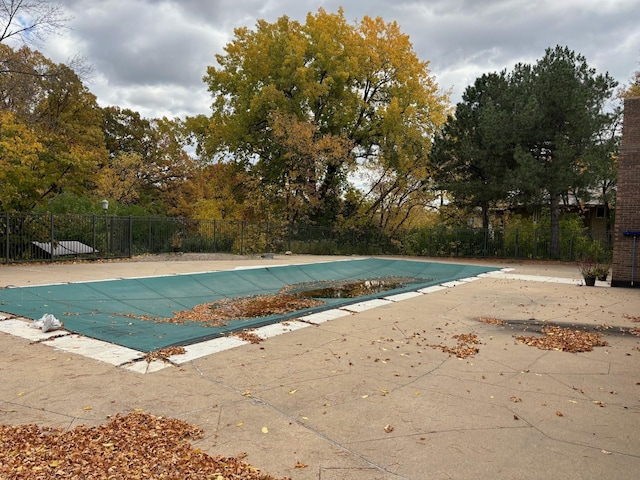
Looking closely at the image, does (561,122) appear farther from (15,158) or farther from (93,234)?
(15,158)

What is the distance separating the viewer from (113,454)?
2.58m

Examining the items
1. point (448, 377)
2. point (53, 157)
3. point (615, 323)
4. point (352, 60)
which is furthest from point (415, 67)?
point (448, 377)

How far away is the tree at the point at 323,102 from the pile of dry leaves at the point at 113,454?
2043cm

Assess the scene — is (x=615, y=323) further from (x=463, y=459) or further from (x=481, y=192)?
(x=481, y=192)

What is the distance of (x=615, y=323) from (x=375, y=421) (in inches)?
223

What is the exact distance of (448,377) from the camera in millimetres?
4273

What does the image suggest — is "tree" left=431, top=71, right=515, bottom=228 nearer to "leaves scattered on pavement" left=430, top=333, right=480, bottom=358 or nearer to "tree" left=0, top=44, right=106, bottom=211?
"leaves scattered on pavement" left=430, top=333, right=480, bottom=358

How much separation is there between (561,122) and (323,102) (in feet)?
40.3

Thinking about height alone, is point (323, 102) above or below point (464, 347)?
above

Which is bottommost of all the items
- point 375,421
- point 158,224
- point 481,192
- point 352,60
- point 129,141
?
point 375,421

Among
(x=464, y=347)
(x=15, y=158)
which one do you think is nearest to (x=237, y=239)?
(x=15, y=158)

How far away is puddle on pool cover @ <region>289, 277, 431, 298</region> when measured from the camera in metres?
11.6

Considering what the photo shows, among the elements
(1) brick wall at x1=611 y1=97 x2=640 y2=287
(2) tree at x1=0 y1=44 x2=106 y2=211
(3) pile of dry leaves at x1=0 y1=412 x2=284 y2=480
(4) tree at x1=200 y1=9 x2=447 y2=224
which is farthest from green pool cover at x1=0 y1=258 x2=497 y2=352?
(4) tree at x1=200 y1=9 x2=447 y2=224

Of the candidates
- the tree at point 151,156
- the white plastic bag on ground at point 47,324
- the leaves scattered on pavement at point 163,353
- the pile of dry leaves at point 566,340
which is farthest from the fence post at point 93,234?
the pile of dry leaves at point 566,340
